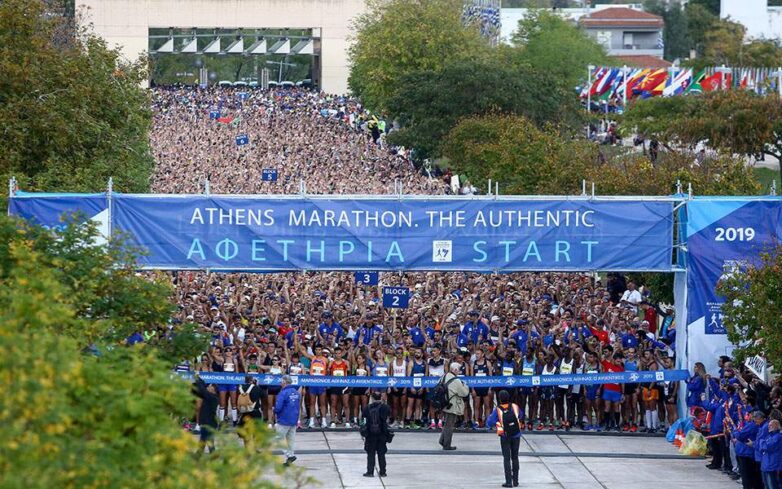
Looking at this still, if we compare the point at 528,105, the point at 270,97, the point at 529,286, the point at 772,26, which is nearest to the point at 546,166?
the point at 529,286

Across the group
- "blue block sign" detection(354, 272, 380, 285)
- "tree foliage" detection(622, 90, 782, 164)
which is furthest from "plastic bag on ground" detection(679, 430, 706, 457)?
"tree foliage" detection(622, 90, 782, 164)

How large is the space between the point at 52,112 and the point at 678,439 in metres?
12.8

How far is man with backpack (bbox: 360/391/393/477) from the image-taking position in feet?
62.7

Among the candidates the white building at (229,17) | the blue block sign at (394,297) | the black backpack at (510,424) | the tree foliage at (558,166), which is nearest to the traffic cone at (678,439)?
the black backpack at (510,424)

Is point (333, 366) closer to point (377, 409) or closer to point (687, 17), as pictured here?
point (377, 409)

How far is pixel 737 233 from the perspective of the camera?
Result: 22.2 metres

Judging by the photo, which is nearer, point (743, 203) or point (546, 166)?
point (743, 203)

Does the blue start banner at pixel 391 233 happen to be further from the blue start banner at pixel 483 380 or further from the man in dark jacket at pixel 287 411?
the man in dark jacket at pixel 287 411

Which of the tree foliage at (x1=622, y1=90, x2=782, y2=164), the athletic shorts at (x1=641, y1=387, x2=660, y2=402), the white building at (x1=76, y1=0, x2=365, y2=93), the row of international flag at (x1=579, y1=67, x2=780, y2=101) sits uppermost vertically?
the white building at (x1=76, y1=0, x2=365, y2=93)

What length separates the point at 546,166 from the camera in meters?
41.0

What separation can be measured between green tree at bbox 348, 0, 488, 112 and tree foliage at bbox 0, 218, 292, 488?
67.6m

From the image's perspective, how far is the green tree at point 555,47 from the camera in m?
95.6

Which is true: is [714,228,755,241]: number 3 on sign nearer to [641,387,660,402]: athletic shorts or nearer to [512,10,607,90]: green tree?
[641,387,660,402]: athletic shorts

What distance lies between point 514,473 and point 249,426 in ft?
30.5
